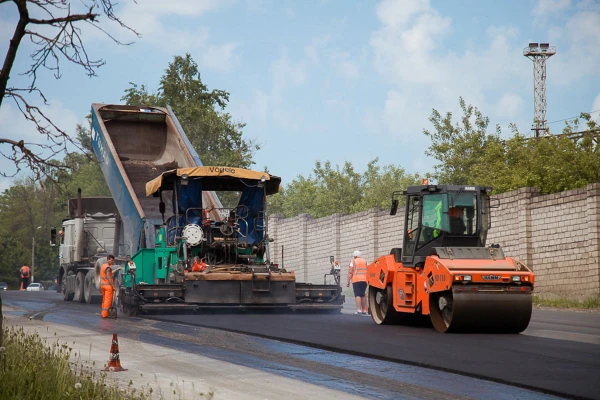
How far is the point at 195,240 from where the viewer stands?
19.5 meters

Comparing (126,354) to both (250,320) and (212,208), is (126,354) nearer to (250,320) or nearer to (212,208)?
(250,320)

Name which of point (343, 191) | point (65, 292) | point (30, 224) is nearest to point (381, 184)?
point (343, 191)

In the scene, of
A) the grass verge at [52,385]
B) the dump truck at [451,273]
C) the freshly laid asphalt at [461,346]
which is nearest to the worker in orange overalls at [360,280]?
the freshly laid asphalt at [461,346]

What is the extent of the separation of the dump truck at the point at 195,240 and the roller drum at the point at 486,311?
583 cm

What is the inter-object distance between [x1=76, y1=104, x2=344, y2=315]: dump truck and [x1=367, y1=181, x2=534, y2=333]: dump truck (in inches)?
124

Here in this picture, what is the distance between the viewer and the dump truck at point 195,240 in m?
19.2

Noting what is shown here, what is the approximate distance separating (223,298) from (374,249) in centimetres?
1744

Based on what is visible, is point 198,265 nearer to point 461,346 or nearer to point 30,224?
point 461,346

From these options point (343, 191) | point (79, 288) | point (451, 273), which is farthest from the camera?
point (343, 191)

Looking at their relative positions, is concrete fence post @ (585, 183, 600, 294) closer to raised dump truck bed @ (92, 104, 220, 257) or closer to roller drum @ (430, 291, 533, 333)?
roller drum @ (430, 291, 533, 333)

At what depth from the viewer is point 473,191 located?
1585cm

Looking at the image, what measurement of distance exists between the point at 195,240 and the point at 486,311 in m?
7.43

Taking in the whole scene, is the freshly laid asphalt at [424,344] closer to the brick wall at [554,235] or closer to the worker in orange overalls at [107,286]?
the worker in orange overalls at [107,286]

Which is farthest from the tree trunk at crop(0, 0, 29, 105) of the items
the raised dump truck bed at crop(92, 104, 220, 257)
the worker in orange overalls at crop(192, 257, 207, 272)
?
the raised dump truck bed at crop(92, 104, 220, 257)
